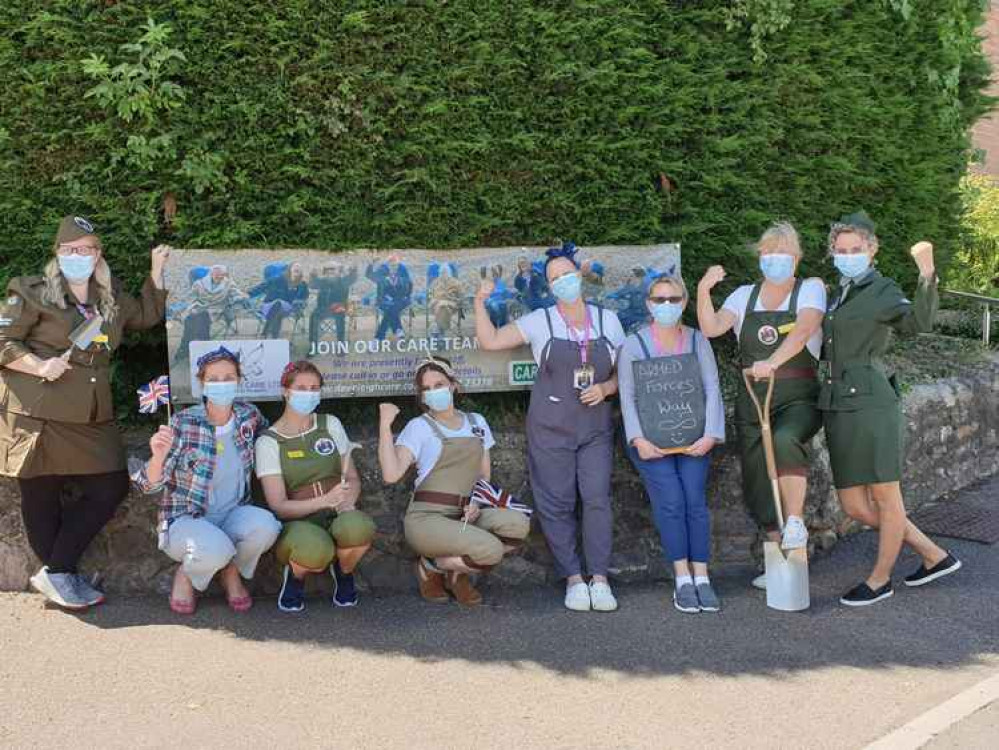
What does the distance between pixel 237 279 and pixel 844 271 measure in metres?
3.21

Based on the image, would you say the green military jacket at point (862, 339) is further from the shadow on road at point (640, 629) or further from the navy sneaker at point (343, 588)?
the navy sneaker at point (343, 588)

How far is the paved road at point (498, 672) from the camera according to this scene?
4.10 metres

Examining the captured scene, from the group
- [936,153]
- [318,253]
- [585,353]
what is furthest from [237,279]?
[936,153]

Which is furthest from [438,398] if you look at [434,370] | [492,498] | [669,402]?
[669,402]

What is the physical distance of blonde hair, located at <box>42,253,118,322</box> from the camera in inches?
210

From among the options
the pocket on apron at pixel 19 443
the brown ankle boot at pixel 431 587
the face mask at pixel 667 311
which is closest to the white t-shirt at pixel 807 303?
the face mask at pixel 667 311

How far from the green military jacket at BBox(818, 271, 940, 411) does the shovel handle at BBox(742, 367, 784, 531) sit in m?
0.28

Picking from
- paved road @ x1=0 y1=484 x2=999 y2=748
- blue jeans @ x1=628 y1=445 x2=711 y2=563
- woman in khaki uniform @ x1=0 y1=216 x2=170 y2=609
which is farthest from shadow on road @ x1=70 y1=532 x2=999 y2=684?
woman in khaki uniform @ x1=0 y1=216 x2=170 y2=609

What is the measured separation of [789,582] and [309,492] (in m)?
2.42

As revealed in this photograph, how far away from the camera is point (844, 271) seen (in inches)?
220

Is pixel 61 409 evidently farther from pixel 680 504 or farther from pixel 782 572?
pixel 782 572

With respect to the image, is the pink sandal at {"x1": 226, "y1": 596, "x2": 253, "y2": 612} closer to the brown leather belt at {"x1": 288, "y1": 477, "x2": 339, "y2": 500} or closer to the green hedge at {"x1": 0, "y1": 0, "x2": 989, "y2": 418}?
the brown leather belt at {"x1": 288, "y1": 477, "x2": 339, "y2": 500}

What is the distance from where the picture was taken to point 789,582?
17.9ft

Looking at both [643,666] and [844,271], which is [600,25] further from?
[643,666]
